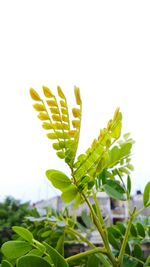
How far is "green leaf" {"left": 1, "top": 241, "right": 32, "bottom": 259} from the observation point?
0.99 ft

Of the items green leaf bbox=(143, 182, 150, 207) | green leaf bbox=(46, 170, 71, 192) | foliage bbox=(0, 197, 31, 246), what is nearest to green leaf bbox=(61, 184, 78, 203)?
green leaf bbox=(46, 170, 71, 192)

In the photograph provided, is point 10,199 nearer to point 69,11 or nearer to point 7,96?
point 7,96

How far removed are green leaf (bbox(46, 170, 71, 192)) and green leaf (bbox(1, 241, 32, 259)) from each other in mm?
87

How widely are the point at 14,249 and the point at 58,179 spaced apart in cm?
10

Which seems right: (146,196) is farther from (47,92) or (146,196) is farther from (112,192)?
(47,92)

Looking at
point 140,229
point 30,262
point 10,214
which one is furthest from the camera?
point 10,214

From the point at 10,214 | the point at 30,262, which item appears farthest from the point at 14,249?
the point at 10,214

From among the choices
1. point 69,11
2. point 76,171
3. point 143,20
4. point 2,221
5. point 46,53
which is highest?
point 69,11

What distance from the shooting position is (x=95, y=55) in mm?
1650

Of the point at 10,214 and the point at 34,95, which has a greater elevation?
the point at 34,95

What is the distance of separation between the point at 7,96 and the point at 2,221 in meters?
5.05

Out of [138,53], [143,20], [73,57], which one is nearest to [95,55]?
[73,57]

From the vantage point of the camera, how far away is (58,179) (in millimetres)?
284

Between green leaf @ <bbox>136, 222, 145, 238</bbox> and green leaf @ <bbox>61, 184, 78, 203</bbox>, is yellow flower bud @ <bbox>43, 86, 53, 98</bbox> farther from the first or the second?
green leaf @ <bbox>136, 222, 145, 238</bbox>
